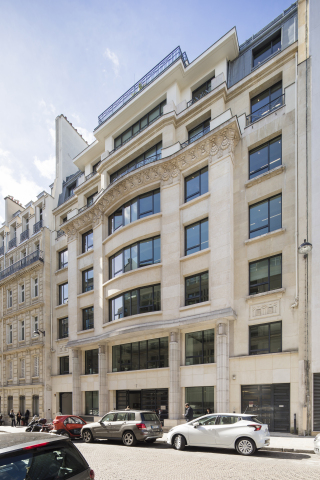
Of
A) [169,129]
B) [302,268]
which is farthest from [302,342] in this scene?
[169,129]

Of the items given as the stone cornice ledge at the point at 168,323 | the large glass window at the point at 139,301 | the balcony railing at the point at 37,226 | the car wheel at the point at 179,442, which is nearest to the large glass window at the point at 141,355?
the stone cornice ledge at the point at 168,323

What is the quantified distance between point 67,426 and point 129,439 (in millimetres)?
4227

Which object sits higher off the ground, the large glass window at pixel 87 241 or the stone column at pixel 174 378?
the large glass window at pixel 87 241

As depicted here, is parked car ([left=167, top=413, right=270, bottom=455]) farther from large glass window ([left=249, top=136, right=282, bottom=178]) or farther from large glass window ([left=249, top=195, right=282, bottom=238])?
large glass window ([left=249, top=136, right=282, bottom=178])

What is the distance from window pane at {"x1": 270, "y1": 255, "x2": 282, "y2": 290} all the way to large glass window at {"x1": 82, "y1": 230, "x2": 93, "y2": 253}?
15.6 meters

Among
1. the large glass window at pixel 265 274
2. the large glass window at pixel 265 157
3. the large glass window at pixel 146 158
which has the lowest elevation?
the large glass window at pixel 265 274

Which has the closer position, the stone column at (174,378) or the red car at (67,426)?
the red car at (67,426)

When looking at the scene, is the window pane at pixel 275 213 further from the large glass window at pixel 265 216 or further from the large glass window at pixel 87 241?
the large glass window at pixel 87 241

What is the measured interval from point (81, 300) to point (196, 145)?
50.0ft

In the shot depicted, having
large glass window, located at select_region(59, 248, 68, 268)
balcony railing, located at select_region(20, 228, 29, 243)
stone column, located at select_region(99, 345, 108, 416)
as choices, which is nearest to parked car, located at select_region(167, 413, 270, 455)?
stone column, located at select_region(99, 345, 108, 416)

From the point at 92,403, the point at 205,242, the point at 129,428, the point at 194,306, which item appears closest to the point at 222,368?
the point at 194,306

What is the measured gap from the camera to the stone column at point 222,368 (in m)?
18.3

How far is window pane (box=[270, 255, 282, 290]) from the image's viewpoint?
18.3 metres

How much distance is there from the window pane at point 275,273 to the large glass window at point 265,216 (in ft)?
5.38
